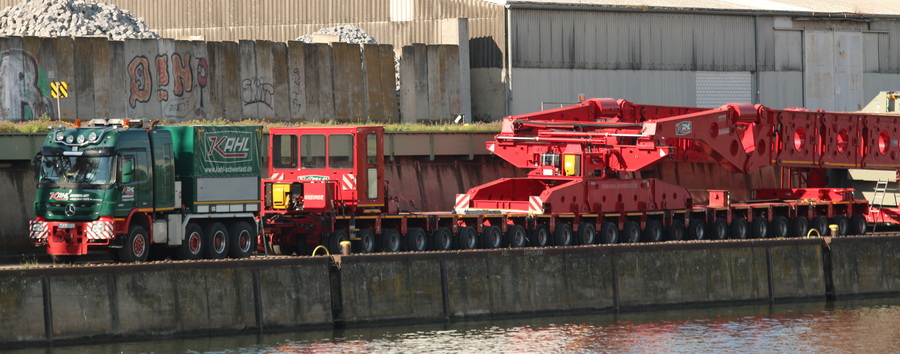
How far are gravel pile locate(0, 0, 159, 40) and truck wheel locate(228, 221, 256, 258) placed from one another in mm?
15747

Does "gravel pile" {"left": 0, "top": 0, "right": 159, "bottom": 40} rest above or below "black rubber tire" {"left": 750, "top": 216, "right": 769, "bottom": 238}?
above

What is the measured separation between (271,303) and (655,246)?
24.6ft

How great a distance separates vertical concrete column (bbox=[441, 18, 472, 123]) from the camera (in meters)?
40.8

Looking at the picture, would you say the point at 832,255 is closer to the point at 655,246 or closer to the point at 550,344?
the point at 655,246

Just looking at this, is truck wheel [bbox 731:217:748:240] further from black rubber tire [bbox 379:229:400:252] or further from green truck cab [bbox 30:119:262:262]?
green truck cab [bbox 30:119:262:262]

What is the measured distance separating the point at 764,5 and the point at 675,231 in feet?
61.0

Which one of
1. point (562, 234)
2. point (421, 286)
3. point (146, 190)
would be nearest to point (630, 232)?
point (562, 234)

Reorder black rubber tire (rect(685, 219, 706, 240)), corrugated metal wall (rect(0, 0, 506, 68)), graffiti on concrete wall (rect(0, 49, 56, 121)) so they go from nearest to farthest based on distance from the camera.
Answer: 1. black rubber tire (rect(685, 219, 706, 240))
2. graffiti on concrete wall (rect(0, 49, 56, 121))
3. corrugated metal wall (rect(0, 0, 506, 68))

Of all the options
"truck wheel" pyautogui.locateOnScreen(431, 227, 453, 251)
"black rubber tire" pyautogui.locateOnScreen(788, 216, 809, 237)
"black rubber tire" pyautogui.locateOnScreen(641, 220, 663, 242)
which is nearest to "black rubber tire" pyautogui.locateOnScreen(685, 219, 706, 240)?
"black rubber tire" pyautogui.locateOnScreen(641, 220, 663, 242)

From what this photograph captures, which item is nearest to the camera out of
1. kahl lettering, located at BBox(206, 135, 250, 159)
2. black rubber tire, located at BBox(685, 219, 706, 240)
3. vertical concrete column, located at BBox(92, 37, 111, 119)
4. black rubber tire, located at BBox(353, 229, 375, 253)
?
kahl lettering, located at BBox(206, 135, 250, 159)

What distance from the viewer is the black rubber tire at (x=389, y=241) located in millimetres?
26875

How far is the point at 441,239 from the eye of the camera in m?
27.6

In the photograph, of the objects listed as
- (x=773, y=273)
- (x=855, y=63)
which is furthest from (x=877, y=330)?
(x=855, y=63)

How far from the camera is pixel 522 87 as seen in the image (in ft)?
134
